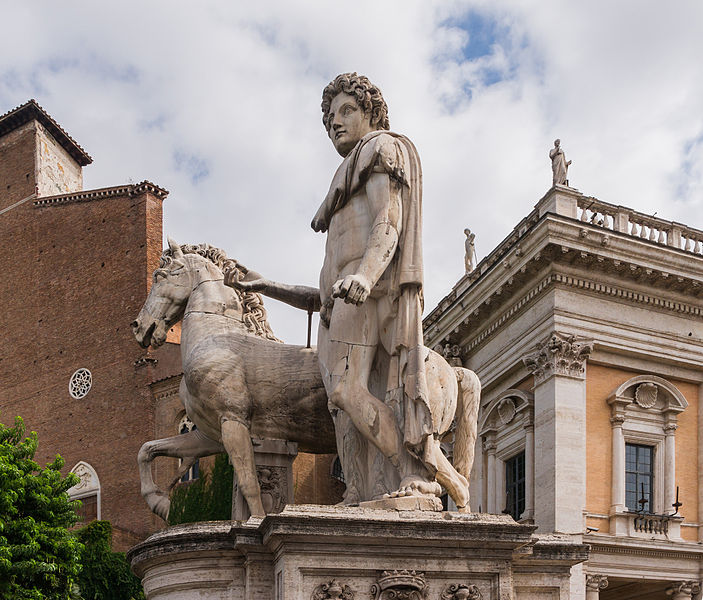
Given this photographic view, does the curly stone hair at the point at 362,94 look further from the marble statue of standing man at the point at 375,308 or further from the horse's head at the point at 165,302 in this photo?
the horse's head at the point at 165,302

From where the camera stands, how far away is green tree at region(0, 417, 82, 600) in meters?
24.8

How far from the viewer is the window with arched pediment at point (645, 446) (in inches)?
1144

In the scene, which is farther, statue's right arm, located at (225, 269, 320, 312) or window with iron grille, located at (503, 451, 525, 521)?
window with iron grille, located at (503, 451, 525, 521)

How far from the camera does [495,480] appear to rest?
31.7m

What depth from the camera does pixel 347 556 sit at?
21.9 ft

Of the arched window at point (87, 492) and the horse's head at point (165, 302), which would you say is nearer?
the horse's head at point (165, 302)

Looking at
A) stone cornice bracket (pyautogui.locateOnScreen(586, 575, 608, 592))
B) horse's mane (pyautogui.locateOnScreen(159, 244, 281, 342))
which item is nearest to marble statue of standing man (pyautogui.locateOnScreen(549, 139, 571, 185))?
stone cornice bracket (pyautogui.locateOnScreen(586, 575, 608, 592))

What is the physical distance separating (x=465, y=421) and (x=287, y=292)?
1585 millimetres

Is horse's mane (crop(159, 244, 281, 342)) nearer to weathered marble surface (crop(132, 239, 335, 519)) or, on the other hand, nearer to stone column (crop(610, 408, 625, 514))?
weathered marble surface (crop(132, 239, 335, 519))

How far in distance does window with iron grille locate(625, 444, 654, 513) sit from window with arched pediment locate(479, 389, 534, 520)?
92.2 inches

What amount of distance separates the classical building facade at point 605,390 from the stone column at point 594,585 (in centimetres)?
4

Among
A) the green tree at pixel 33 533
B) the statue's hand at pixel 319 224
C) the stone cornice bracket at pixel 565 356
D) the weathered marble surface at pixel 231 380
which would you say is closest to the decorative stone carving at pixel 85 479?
the green tree at pixel 33 533

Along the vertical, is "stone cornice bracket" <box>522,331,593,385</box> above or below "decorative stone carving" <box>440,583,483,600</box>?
above

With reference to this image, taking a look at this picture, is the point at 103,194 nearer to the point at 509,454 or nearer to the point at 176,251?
the point at 509,454
